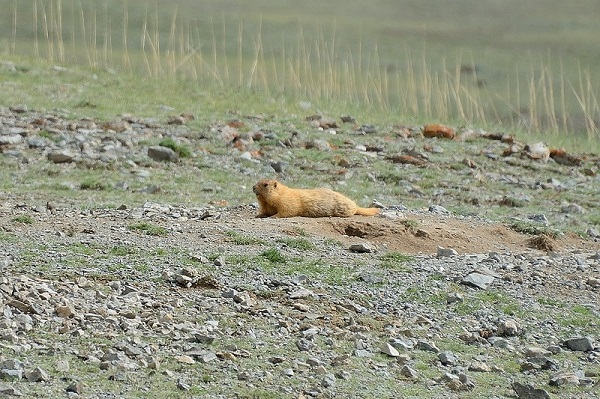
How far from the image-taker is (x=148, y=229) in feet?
31.6

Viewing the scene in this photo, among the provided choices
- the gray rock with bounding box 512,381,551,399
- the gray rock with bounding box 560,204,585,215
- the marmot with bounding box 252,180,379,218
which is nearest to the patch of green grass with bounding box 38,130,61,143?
the marmot with bounding box 252,180,379,218

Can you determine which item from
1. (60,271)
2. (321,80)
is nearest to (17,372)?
(60,271)

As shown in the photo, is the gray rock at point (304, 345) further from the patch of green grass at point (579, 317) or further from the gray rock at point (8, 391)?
the patch of green grass at point (579, 317)

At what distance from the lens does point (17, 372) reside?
5.73 meters

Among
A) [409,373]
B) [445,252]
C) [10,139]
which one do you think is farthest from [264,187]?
[10,139]

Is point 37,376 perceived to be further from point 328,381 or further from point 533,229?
point 533,229

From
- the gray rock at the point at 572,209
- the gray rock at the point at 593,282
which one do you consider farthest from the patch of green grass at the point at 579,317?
the gray rock at the point at 572,209

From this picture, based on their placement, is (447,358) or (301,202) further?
(301,202)

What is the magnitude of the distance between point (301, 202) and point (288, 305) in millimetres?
3261

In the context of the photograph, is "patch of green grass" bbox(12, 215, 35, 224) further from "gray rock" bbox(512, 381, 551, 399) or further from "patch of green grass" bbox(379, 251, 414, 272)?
"gray rock" bbox(512, 381, 551, 399)

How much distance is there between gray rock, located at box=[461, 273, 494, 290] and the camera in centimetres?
856

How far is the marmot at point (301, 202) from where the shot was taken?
10797mm

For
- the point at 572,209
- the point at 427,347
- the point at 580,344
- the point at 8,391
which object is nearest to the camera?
the point at 8,391

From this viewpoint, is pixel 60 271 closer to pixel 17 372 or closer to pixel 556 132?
pixel 17 372
